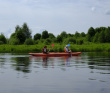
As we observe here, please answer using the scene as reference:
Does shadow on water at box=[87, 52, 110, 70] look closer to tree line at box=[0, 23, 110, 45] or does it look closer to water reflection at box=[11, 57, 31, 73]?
water reflection at box=[11, 57, 31, 73]

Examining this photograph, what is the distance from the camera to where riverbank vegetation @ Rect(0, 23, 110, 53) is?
43906mm

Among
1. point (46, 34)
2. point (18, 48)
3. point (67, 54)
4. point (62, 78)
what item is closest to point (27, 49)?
point (18, 48)

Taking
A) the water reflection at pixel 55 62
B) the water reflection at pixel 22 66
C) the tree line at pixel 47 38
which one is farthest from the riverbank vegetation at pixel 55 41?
the water reflection at pixel 22 66

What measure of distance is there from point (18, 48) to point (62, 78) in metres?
33.4

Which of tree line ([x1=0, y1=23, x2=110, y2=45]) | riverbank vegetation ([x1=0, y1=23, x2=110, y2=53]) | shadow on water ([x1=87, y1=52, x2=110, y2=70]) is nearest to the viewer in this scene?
shadow on water ([x1=87, y1=52, x2=110, y2=70])

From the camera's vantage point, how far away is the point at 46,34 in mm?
105812

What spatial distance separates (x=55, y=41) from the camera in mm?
82812

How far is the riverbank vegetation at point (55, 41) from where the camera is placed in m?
43.9

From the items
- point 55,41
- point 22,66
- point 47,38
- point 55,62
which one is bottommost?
point 22,66

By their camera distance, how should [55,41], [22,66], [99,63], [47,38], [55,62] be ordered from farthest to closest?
[47,38] < [55,41] < [55,62] < [99,63] < [22,66]

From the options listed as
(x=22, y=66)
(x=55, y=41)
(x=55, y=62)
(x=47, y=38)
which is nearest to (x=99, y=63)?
(x=55, y=62)

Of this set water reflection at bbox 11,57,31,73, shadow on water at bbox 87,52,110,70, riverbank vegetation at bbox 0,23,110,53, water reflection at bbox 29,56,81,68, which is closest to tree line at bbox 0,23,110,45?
riverbank vegetation at bbox 0,23,110,53

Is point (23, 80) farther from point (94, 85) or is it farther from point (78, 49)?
point (78, 49)

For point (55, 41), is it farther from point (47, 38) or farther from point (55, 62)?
point (55, 62)
